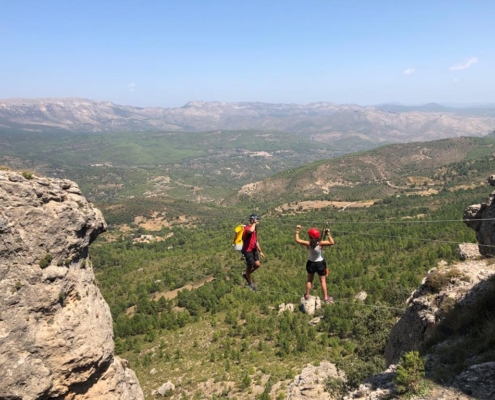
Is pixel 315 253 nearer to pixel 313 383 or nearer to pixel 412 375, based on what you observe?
pixel 412 375

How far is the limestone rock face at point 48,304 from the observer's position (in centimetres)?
1634

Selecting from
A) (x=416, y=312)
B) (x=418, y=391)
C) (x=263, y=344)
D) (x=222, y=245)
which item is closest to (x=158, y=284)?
(x=222, y=245)

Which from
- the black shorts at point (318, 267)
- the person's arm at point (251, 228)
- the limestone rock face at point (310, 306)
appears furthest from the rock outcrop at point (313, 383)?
the limestone rock face at point (310, 306)

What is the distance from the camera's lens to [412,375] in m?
10.6

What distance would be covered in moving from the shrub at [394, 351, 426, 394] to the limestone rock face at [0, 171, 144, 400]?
51.3 feet

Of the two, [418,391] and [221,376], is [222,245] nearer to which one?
[221,376]

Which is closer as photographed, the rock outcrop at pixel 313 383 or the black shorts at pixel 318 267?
the black shorts at pixel 318 267

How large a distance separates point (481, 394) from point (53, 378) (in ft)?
60.3

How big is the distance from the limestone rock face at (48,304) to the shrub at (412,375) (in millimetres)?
15628

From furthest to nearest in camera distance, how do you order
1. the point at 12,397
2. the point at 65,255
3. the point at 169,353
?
the point at 169,353 → the point at 65,255 → the point at 12,397

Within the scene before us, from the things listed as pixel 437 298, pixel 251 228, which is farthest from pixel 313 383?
pixel 251 228

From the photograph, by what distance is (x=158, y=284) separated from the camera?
7450 cm

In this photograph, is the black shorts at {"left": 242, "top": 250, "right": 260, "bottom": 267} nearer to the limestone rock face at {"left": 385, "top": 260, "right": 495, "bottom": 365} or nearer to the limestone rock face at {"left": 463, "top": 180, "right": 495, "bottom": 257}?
the limestone rock face at {"left": 385, "top": 260, "right": 495, "bottom": 365}

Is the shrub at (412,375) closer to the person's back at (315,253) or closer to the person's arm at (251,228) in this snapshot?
the person's back at (315,253)
